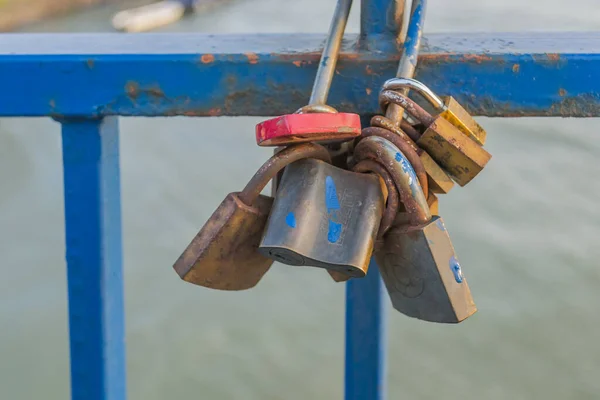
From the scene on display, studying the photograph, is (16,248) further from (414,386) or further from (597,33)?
(597,33)

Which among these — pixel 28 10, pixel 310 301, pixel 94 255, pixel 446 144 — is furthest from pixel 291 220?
pixel 28 10

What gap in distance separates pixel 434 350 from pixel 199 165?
1.96 metres

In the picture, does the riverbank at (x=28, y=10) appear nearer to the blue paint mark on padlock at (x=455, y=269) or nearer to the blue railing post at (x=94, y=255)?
the blue railing post at (x=94, y=255)

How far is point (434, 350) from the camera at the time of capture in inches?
85.0

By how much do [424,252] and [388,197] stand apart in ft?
0.15

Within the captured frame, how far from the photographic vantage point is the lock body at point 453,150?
50 cm

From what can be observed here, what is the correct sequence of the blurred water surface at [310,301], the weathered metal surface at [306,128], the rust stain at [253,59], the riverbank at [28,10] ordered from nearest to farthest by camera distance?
the weathered metal surface at [306,128] → the rust stain at [253,59] → the blurred water surface at [310,301] → the riverbank at [28,10]

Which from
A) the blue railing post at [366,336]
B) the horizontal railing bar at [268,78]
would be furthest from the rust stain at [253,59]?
the blue railing post at [366,336]

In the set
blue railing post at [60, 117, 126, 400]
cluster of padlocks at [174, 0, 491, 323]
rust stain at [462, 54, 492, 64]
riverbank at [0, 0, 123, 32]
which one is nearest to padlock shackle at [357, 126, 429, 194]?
cluster of padlocks at [174, 0, 491, 323]

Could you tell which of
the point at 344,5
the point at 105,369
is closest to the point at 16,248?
the point at 105,369

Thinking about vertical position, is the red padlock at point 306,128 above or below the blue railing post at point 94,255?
above

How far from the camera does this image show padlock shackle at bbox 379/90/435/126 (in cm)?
50

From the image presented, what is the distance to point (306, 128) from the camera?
453 millimetres

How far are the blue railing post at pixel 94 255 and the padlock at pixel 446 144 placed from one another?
0.25 m
